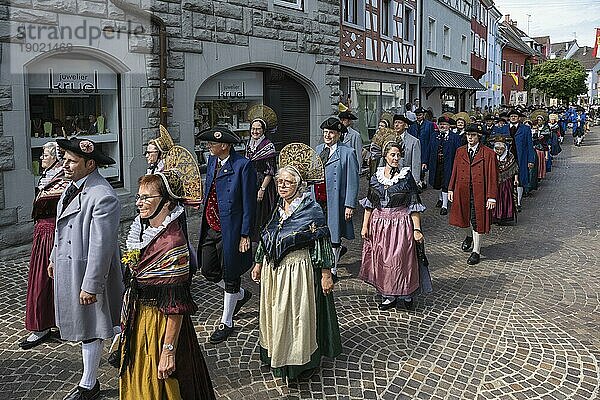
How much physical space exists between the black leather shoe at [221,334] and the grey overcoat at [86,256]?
1.30 metres

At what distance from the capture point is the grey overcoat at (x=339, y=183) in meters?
7.56

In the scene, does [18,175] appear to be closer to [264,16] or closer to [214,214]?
[214,214]

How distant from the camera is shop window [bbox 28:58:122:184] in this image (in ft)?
29.5

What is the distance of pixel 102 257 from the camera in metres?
4.20

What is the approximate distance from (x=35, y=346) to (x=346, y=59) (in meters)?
13.4

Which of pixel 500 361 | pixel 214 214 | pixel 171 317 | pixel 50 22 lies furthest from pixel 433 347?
pixel 50 22

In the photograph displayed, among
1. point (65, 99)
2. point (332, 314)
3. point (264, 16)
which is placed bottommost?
point (332, 314)

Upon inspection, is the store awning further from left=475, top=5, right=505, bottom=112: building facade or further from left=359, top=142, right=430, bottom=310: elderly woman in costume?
left=359, top=142, right=430, bottom=310: elderly woman in costume

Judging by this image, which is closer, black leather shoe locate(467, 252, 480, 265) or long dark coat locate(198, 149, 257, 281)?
long dark coat locate(198, 149, 257, 281)

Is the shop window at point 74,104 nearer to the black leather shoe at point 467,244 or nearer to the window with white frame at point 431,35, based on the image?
the black leather shoe at point 467,244

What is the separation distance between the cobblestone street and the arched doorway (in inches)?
181

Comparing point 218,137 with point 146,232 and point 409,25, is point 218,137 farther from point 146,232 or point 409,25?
point 409,25

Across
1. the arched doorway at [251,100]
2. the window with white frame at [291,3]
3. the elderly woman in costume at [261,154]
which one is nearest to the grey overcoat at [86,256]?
the elderly woman in costume at [261,154]

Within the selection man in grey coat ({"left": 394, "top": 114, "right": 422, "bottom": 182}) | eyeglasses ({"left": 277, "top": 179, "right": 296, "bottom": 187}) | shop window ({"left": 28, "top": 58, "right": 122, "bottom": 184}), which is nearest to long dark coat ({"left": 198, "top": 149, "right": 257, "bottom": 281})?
eyeglasses ({"left": 277, "top": 179, "right": 296, "bottom": 187})
